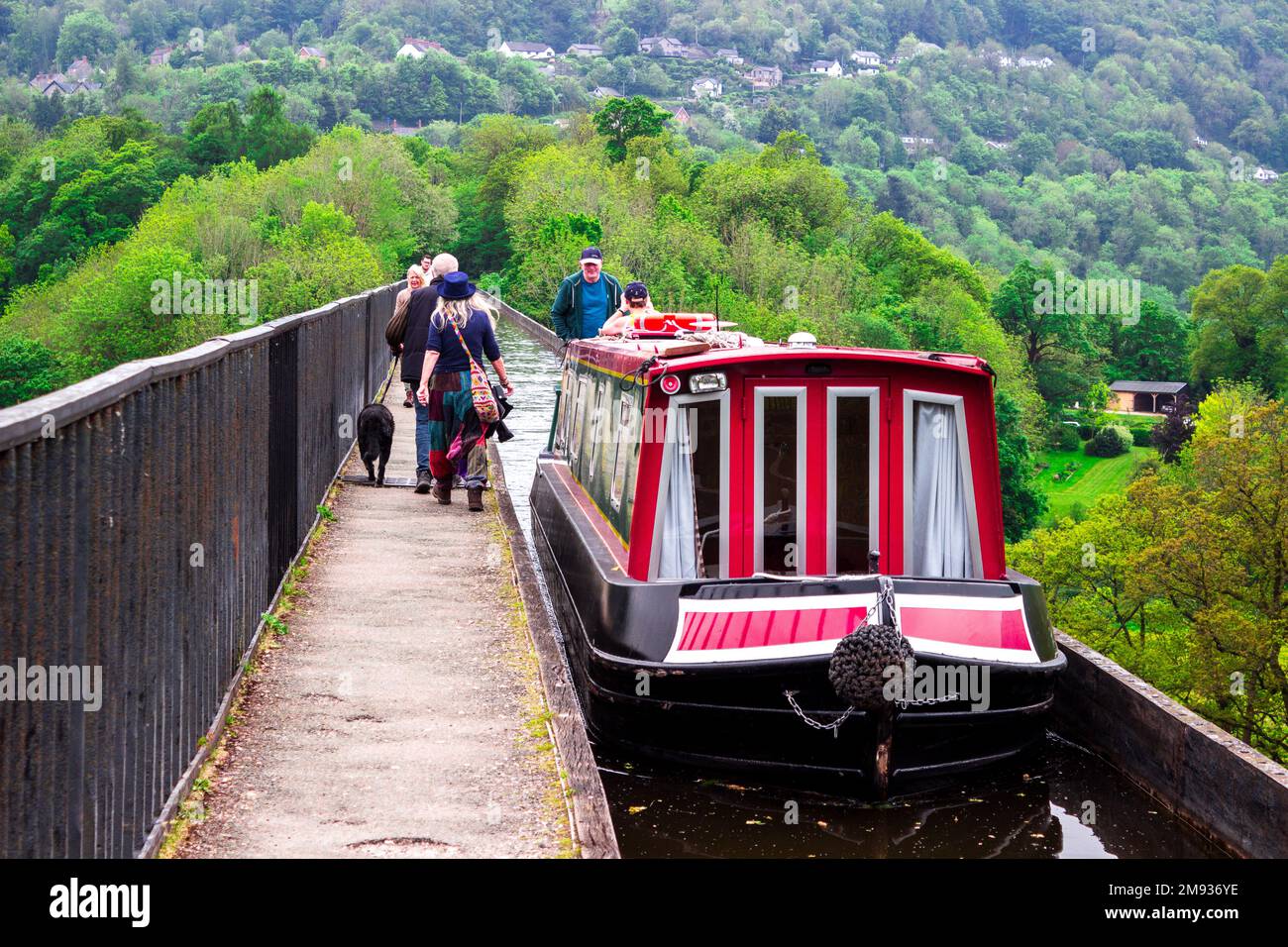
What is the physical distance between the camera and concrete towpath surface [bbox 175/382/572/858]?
5617 mm

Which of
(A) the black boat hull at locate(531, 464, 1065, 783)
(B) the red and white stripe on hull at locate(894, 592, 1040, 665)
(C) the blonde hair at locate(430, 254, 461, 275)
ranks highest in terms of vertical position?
(C) the blonde hair at locate(430, 254, 461, 275)

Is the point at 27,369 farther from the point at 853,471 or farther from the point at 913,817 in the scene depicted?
the point at 913,817

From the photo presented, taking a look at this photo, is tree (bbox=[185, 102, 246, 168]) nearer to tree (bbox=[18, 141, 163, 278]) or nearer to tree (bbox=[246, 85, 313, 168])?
tree (bbox=[246, 85, 313, 168])

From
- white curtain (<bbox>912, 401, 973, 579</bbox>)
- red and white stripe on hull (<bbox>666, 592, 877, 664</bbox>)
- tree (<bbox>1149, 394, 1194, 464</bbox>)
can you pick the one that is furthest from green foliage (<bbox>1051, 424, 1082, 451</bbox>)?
red and white stripe on hull (<bbox>666, 592, 877, 664</bbox>)

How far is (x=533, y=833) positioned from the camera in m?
5.75

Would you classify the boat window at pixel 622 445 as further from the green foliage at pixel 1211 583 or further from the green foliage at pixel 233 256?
the green foliage at pixel 233 256

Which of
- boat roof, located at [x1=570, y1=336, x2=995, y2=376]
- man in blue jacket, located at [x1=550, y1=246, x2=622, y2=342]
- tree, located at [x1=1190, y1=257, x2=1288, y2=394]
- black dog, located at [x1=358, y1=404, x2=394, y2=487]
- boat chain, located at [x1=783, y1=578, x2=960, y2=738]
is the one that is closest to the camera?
boat chain, located at [x1=783, y1=578, x2=960, y2=738]

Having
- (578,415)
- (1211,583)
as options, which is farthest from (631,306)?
(1211,583)

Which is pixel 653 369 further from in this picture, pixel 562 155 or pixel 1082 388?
pixel 1082 388

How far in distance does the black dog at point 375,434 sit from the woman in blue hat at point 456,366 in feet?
3.71

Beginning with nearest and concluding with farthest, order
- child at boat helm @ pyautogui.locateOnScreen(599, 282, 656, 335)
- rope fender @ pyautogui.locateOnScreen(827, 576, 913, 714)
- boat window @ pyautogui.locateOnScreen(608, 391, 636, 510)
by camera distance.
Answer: rope fender @ pyautogui.locateOnScreen(827, 576, 913, 714)
boat window @ pyautogui.locateOnScreen(608, 391, 636, 510)
child at boat helm @ pyautogui.locateOnScreen(599, 282, 656, 335)

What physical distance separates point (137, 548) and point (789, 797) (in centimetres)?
378

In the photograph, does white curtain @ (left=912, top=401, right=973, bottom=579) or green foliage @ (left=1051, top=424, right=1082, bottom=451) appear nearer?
white curtain @ (left=912, top=401, right=973, bottom=579)

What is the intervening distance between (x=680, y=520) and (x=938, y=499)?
4.63 feet
